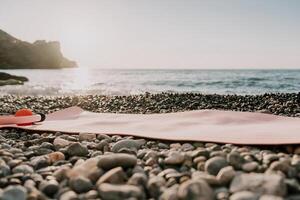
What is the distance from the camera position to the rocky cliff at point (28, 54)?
83.2m

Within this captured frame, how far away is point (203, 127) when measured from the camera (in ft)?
13.3

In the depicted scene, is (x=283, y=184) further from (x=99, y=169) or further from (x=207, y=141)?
(x=207, y=141)

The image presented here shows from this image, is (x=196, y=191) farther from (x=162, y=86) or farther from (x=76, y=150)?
(x=162, y=86)

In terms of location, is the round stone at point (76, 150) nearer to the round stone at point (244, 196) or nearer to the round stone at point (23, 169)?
the round stone at point (23, 169)

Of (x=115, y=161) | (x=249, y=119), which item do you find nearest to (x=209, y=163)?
(x=115, y=161)

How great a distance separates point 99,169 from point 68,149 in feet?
2.68

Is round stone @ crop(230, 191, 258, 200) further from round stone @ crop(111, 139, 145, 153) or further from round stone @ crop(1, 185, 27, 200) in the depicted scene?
round stone @ crop(111, 139, 145, 153)

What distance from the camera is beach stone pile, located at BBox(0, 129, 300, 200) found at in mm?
2021

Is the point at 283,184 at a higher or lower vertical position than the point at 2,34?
lower

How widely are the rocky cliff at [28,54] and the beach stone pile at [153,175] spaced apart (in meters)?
82.6

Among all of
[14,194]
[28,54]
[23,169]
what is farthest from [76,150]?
[28,54]

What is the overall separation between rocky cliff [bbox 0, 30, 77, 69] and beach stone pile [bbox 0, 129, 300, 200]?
82.6m

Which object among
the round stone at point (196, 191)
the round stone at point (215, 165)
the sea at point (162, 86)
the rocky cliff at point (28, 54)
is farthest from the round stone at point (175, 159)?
the rocky cliff at point (28, 54)

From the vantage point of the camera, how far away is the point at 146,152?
298 cm
